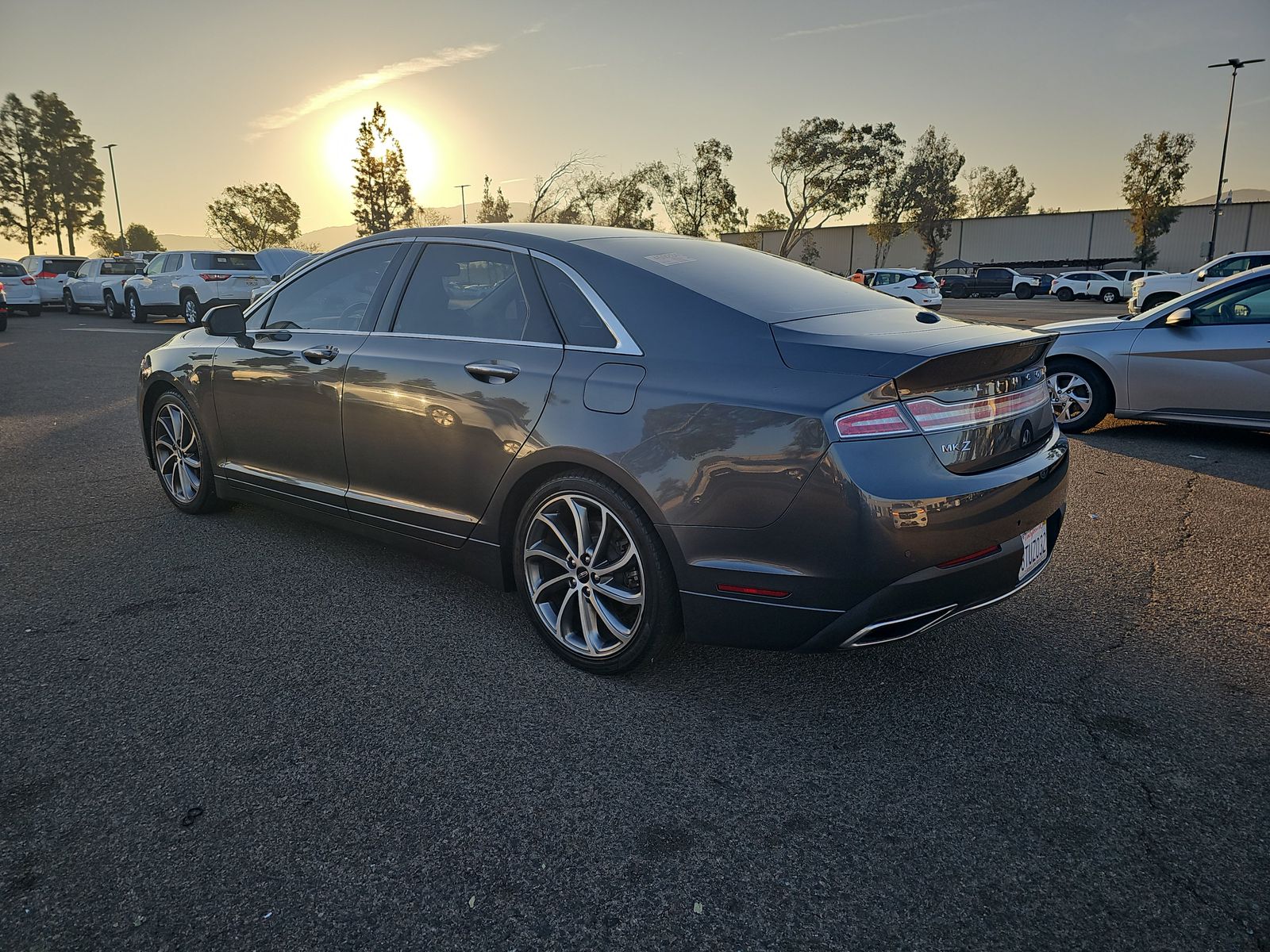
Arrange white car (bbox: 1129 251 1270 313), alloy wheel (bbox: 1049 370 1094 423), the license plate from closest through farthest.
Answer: the license plate → alloy wheel (bbox: 1049 370 1094 423) → white car (bbox: 1129 251 1270 313)

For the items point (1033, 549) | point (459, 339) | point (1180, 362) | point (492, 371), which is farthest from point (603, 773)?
point (1180, 362)

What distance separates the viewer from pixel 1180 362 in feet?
22.2

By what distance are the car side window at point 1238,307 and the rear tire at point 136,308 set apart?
2291 cm

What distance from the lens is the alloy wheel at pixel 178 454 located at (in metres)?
4.90

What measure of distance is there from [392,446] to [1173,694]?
3.14m

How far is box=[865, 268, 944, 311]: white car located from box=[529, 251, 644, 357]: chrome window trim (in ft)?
90.9

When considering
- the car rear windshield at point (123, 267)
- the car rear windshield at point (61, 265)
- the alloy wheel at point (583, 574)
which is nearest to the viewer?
the alloy wheel at point (583, 574)

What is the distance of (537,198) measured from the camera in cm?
4547

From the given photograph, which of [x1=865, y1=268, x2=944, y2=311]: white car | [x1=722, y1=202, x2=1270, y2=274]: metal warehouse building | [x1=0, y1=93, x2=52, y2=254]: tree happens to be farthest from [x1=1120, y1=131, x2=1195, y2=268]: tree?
[x1=0, y1=93, x2=52, y2=254]: tree

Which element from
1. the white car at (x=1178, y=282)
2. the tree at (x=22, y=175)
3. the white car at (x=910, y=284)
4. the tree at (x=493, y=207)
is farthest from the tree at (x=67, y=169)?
the white car at (x=1178, y=282)

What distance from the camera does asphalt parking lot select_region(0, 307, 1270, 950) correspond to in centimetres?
195

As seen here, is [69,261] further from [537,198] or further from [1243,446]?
[1243,446]

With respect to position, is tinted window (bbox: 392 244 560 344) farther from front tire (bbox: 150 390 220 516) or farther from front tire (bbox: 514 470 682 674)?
front tire (bbox: 150 390 220 516)

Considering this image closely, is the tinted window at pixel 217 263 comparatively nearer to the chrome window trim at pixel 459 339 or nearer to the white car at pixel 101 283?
the white car at pixel 101 283
